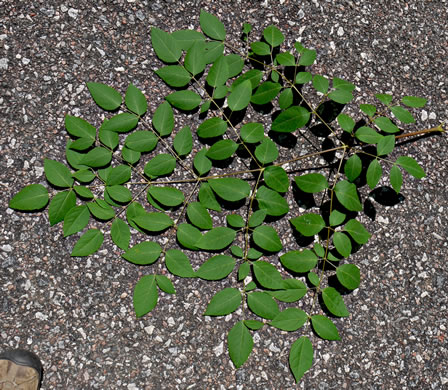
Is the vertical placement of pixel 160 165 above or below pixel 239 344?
above

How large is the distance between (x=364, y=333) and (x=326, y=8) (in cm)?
131

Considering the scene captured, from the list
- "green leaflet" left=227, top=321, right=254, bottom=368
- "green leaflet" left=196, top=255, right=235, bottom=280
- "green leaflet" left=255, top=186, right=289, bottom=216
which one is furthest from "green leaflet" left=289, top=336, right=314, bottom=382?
"green leaflet" left=255, top=186, right=289, bottom=216

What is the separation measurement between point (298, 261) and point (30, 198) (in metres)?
0.99

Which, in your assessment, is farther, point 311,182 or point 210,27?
point 210,27

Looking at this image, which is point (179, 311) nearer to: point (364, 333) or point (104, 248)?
point (104, 248)

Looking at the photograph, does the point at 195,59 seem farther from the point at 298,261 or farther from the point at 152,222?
the point at 298,261

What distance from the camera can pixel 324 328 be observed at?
1.74m

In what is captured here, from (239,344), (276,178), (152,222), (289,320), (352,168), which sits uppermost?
(352,168)

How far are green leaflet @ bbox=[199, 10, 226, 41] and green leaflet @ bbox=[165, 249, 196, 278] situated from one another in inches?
32.1

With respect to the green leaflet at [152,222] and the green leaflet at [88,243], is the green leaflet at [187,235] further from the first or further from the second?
the green leaflet at [88,243]

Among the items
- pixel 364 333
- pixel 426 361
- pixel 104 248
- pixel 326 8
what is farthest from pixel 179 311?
pixel 326 8

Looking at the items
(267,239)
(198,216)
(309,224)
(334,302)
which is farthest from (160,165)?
(334,302)

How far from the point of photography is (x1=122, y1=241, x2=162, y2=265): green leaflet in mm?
1705

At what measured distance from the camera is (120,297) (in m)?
1.74
